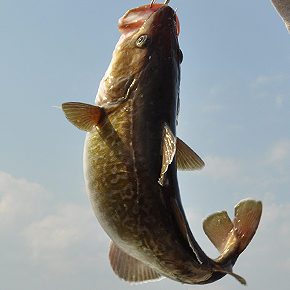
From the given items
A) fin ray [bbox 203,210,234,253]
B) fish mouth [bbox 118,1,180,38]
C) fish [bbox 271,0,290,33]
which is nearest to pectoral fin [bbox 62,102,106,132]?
fish mouth [bbox 118,1,180,38]

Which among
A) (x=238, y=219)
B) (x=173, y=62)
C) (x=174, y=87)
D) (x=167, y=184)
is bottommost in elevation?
(x=238, y=219)

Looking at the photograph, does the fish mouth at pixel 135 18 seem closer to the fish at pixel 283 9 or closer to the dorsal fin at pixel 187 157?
the dorsal fin at pixel 187 157

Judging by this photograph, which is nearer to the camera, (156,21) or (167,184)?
(167,184)

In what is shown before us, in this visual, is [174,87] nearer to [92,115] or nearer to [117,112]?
[117,112]

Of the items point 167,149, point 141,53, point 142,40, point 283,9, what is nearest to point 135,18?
point 142,40

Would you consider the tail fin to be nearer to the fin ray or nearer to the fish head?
the fin ray

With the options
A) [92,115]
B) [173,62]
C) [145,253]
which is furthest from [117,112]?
[145,253]

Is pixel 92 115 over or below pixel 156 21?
below
